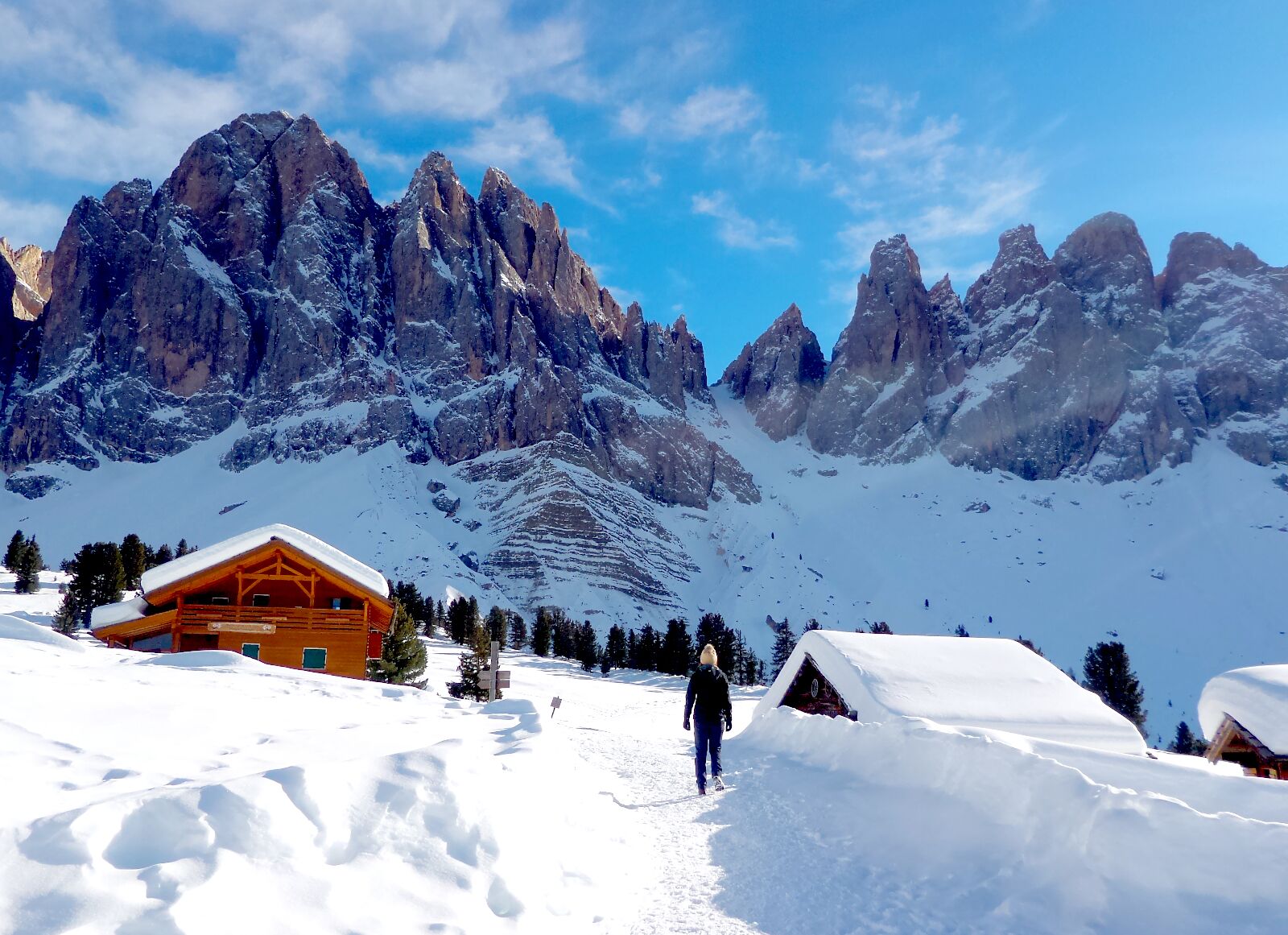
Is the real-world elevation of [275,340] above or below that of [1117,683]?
above

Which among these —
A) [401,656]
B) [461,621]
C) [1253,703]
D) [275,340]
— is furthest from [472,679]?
[275,340]

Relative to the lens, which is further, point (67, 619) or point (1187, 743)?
point (1187, 743)

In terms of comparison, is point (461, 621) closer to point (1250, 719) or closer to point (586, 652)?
point (586, 652)

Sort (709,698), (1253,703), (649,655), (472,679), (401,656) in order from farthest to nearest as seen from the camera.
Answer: (649,655) → (401,656) → (472,679) → (1253,703) → (709,698)

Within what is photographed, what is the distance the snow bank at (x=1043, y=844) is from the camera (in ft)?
14.9

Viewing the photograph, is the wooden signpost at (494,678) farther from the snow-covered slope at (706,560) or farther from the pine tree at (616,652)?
the snow-covered slope at (706,560)

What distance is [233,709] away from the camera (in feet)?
29.4

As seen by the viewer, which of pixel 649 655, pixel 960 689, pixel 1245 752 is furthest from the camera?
pixel 649 655

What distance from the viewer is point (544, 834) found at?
19.4 feet

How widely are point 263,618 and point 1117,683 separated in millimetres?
59685

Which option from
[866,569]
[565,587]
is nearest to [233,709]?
[565,587]

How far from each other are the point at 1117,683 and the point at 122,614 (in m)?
63.4

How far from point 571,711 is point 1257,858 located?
21.7 m

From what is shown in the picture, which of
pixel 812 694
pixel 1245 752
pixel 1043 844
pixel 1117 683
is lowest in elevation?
pixel 1117 683
